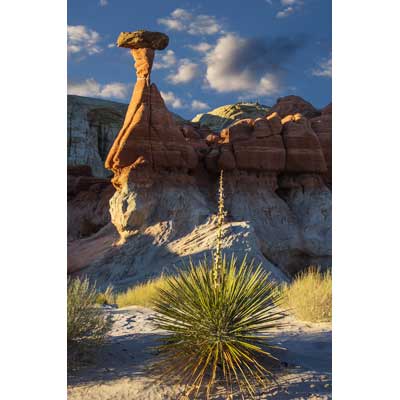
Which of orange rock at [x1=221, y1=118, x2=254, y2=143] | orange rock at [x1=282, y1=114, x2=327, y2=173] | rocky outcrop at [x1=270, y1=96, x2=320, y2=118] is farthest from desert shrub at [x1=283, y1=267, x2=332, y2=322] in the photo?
rocky outcrop at [x1=270, y1=96, x2=320, y2=118]

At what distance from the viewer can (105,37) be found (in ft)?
17.7

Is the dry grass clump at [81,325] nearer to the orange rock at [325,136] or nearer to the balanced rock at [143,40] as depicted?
the balanced rock at [143,40]

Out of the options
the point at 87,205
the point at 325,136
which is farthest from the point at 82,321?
the point at 87,205

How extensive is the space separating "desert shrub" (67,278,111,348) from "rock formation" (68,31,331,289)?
9.74 m

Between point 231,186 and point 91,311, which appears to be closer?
point 91,311

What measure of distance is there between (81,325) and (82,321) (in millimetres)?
42

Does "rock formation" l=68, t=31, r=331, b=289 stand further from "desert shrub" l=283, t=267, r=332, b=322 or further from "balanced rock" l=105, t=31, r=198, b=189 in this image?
"desert shrub" l=283, t=267, r=332, b=322

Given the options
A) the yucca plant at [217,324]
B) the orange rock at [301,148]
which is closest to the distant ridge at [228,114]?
the orange rock at [301,148]

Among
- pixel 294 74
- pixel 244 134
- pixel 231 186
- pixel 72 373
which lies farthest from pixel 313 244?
pixel 72 373
